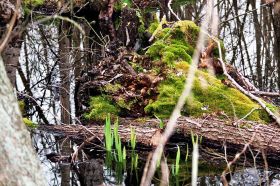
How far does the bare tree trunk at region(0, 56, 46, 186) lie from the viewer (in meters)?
1.37

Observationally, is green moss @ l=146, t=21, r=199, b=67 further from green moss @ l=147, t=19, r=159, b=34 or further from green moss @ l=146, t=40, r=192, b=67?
green moss @ l=147, t=19, r=159, b=34

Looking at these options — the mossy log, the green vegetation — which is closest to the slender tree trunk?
the green vegetation

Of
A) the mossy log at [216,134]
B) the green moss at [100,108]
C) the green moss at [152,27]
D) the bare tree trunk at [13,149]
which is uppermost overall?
the green moss at [152,27]

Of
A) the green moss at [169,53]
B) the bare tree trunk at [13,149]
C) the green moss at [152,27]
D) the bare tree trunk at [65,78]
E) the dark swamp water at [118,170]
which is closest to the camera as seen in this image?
the bare tree trunk at [13,149]

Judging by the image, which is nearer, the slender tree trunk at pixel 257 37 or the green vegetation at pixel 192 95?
the green vegetation at pixel 192 95

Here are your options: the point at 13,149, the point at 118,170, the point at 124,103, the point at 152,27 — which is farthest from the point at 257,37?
the point at 13,149

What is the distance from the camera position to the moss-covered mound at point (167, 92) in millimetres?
6035

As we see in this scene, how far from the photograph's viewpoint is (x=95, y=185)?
4.35 metres

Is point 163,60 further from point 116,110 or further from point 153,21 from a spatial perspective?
point 153,21

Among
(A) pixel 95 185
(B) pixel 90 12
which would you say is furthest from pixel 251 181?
(B) pixel 90 12

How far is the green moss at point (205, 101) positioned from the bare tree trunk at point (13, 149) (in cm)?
449

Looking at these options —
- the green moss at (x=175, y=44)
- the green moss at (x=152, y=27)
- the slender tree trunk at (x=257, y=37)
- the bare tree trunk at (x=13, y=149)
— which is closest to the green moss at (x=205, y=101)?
the green moss at (x=175, y=44)

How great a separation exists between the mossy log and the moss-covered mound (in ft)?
1.64

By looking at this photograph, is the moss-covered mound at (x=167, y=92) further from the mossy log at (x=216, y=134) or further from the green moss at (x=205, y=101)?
the mossy log at (x=216, y=134)
